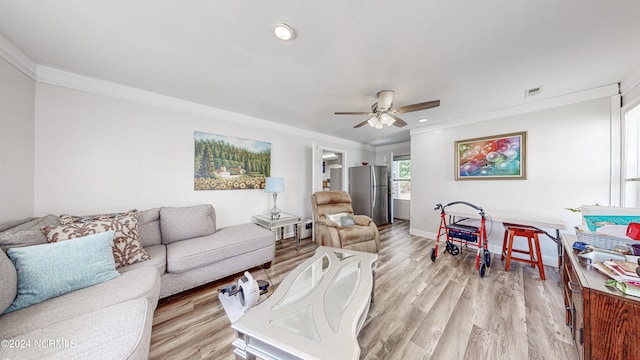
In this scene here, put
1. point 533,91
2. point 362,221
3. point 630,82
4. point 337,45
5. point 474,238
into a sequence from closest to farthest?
point 337,45
point 630,82
point 533,91
point 474,238
point 362,221

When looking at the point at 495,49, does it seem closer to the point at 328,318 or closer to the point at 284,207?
the point at 328,318

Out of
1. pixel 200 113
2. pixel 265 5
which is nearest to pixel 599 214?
pixel 265 5

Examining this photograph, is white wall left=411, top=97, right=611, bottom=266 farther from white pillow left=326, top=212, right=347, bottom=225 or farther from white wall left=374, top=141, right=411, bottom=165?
white pillow left=326, top=212, right=347, bottom=225

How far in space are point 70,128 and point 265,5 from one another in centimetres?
250

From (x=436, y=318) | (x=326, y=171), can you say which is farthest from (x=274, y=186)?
(x=326, y=171)

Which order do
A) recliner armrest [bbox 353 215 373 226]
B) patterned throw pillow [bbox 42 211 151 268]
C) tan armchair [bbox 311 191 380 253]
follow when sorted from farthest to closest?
recliner armrest [bbox 353 215 373 226]
tan armchair [bbox 311 191 380 253]
patterned throw pillow [bbox 42 211 151 268]

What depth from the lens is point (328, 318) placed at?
1081 millimetres

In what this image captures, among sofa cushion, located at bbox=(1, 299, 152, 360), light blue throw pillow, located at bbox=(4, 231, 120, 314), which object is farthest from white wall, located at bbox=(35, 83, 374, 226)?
sofa cushion, located at bbox=(1, 299, 152, 360)

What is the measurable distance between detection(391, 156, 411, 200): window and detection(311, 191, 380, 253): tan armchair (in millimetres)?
2852

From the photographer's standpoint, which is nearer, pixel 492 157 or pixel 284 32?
pixel 284 32

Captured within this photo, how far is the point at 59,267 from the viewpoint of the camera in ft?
3.99

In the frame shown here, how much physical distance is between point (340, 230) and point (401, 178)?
11.9 feet

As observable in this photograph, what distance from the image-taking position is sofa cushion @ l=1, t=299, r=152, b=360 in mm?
786

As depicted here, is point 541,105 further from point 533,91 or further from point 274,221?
point 274,221
